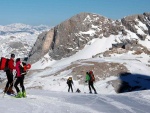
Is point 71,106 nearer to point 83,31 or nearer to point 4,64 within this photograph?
point 4,64

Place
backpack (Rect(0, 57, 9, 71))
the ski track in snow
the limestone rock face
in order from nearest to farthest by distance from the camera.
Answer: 1. the ski track in snow
2. backpack (Rect(0, 57, 9, 71))
3. the limestone rock face

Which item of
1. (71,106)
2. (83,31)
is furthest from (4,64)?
(83,31)

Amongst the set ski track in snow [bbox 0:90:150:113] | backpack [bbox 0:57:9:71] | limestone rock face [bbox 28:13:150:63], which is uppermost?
limestone rock face [bbox 28:13:150:63]

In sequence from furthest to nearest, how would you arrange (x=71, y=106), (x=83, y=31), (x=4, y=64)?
(x=83, y=31) → (x=4, y=64) → (x=71, y=106)

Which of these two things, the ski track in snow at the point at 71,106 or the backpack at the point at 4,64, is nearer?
the ski track in snow at the point at 71,106

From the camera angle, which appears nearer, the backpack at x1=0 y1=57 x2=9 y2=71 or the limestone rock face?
the backpack at x1=0 y1=57 x2=9 y2=71

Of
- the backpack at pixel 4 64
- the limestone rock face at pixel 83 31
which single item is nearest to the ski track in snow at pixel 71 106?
the backpack at pixel 4 64

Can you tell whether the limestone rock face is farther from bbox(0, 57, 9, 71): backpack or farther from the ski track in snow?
bbox(0, 57, 9, 71): backpack

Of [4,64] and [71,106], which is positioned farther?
[4,64]

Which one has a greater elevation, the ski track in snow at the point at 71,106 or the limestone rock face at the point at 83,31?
the limestone rock face at the point at 83,31

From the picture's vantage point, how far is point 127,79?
269ft

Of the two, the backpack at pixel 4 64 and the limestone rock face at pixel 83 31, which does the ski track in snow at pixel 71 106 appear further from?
the limestone rock face at pixel 83 31

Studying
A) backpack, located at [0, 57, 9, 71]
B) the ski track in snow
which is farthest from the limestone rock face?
backpack, located at [0, 57, 9, 71]

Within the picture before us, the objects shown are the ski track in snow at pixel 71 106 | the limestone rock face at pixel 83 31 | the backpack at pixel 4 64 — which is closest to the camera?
the ski track in snow at pixel 71 106
